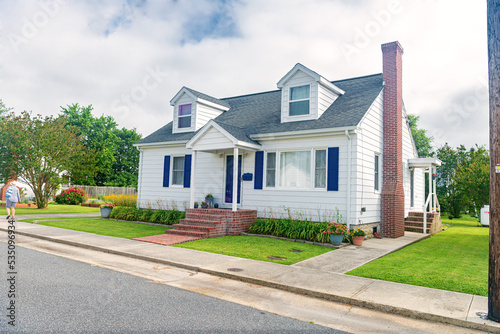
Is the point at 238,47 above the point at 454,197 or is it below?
above

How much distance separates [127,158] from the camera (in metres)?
48.6

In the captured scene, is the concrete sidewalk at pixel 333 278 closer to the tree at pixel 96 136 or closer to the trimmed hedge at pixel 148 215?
the trimmed hedge at pixel 148 215

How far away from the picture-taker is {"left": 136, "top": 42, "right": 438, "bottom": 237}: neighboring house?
11.5 metres

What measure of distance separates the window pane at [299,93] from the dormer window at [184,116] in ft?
17.6

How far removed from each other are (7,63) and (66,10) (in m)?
2.53

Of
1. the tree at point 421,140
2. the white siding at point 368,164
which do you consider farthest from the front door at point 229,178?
the tree at point 421,140

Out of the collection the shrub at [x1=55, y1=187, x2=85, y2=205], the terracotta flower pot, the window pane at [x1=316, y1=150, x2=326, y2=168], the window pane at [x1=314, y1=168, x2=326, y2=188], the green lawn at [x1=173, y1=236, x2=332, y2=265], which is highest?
the window pane at [x1=316, y1=150, x2=326, y2=168]

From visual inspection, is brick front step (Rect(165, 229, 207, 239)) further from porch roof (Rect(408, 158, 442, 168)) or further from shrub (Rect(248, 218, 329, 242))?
porch roof (Rect(408, 158, 442, 168))

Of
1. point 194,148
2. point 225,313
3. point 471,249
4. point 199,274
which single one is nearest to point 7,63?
point 194,148

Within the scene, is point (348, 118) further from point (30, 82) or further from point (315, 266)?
point (30, 82)

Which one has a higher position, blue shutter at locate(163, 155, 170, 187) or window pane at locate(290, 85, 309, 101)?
window pane at locate(290, 85, 309, 101)

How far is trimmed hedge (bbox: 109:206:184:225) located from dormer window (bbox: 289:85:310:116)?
6530 mm

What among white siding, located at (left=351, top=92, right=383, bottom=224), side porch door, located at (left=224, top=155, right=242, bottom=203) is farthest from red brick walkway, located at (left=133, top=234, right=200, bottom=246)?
white siding, located at (left=351, top=92, right=383, bottom=224)

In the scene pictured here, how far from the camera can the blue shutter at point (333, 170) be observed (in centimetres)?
1139
